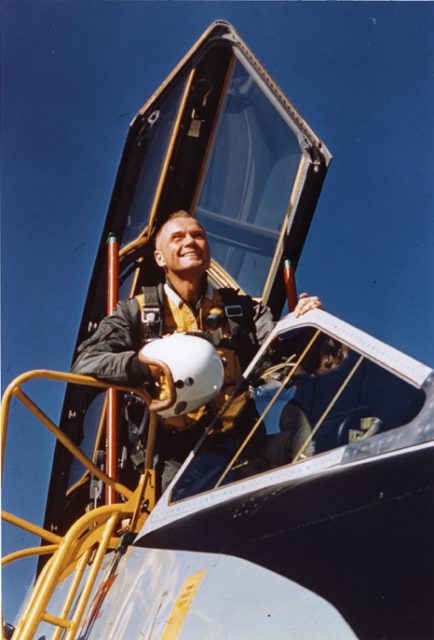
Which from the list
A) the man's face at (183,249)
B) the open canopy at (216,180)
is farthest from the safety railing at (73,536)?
the open canopy at (216,180)

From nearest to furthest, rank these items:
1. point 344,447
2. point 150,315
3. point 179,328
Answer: point 344,447 < point 150,315 < point 179,328

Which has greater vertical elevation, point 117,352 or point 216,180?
point 216,180

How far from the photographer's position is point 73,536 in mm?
3551

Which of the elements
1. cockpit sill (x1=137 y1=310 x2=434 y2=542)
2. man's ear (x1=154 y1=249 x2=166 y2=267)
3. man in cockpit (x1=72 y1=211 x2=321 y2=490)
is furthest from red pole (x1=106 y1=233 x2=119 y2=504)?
cockpit sill (x1=137 y1=310 x2=434 y2=542)

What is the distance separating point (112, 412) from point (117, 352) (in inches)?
36.4

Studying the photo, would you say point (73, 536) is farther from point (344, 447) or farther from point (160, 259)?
point (160, 259)

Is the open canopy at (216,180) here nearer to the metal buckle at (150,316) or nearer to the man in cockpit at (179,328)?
the man in cockpit at (179,328)

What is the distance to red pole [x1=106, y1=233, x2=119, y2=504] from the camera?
15.5 ft

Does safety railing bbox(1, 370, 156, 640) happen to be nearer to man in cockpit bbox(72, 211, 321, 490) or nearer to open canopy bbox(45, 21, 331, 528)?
man in cockpit bbox(72, 211, 321, 490)

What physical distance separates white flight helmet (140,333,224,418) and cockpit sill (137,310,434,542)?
37 cm

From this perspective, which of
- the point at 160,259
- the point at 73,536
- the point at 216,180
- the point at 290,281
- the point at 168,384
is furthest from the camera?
the point at 216,180

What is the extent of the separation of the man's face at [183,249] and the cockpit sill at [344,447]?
1.32 meters

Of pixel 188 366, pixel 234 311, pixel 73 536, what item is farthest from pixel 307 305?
pixel 73 536

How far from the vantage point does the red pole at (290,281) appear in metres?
6.10
